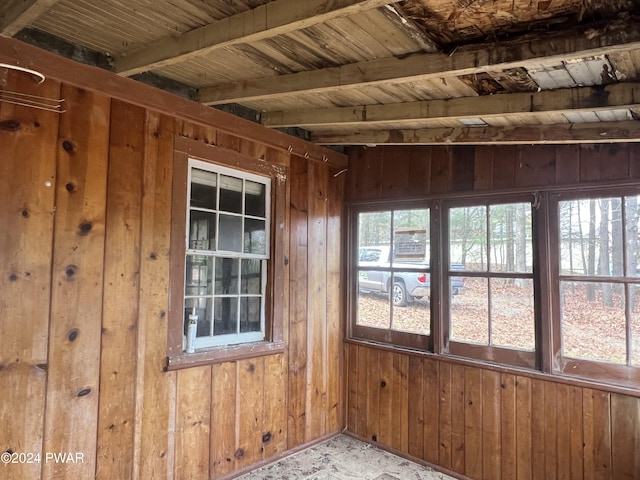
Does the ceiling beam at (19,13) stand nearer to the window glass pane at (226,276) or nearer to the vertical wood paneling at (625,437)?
the window glass pane at (226,276)

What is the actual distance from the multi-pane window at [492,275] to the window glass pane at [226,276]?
1.76 m

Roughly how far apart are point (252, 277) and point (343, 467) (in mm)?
1693

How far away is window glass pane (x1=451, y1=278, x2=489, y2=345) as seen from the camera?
3158 millimetres

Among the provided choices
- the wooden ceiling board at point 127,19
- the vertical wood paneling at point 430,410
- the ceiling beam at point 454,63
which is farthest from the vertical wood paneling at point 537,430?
the wooden ceiling board at point 127,19

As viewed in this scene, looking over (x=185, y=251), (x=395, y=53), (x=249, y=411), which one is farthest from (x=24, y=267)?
(x=395, y=53)

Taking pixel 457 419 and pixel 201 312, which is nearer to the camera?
pixel 201 312

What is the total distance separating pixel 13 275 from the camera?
1990 mm

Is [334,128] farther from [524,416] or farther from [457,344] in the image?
[524,416]

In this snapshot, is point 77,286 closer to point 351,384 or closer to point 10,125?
point 10,125

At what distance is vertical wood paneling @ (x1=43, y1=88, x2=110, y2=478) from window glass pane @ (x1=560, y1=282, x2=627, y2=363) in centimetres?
306

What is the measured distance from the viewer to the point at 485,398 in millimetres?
3084

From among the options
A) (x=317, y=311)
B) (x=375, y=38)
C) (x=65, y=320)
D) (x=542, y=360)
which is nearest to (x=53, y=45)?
(x=65, y=320)

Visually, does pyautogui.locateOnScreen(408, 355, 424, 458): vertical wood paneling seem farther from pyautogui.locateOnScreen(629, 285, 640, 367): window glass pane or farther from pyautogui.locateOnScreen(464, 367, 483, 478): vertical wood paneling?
pyautogui.locateOnScreen(629, 285, 640, 367): window glass pane

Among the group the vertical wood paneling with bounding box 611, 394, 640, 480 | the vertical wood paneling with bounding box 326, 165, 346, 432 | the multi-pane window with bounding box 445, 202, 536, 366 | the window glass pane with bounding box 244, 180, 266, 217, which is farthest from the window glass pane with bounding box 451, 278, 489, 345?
the window glass pane with bounding box 244, 180, 266, 217
